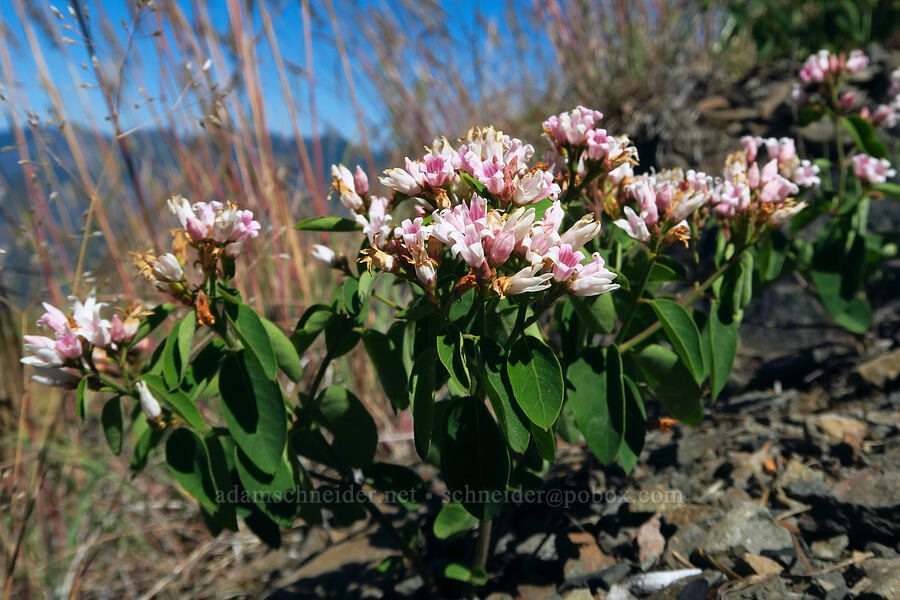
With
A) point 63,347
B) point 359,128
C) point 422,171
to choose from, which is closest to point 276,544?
point 63,347

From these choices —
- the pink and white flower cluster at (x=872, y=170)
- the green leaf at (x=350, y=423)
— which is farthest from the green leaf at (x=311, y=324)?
the pink and white flower cluster at (x=872, y=170)

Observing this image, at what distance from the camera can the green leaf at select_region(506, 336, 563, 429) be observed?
0.94 meters

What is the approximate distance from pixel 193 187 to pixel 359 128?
0.73m

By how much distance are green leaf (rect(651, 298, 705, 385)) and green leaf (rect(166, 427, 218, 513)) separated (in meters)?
0.85

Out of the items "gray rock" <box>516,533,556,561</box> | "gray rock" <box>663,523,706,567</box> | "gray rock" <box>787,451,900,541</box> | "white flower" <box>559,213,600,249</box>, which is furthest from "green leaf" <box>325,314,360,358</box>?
"gray rock" <box>787,451,900,541</box>

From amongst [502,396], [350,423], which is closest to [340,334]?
[350,423]

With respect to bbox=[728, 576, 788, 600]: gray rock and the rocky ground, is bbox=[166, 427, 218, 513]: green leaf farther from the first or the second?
bbox=[728, 576, 788, 600]: gray rock

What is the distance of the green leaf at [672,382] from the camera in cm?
123

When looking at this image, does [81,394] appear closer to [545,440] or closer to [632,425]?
[545,440]

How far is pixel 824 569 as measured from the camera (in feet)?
4.28

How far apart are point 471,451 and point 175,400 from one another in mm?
506

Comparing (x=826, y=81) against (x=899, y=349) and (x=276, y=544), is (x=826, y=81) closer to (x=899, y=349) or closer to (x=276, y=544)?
(x=899, y=349)

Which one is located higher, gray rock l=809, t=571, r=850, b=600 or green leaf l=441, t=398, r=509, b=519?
green leaf l=441, t=398, r=509, b=519

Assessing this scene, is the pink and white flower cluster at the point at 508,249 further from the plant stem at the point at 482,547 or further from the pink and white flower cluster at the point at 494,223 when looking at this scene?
the plant stem at the point at 482,547
